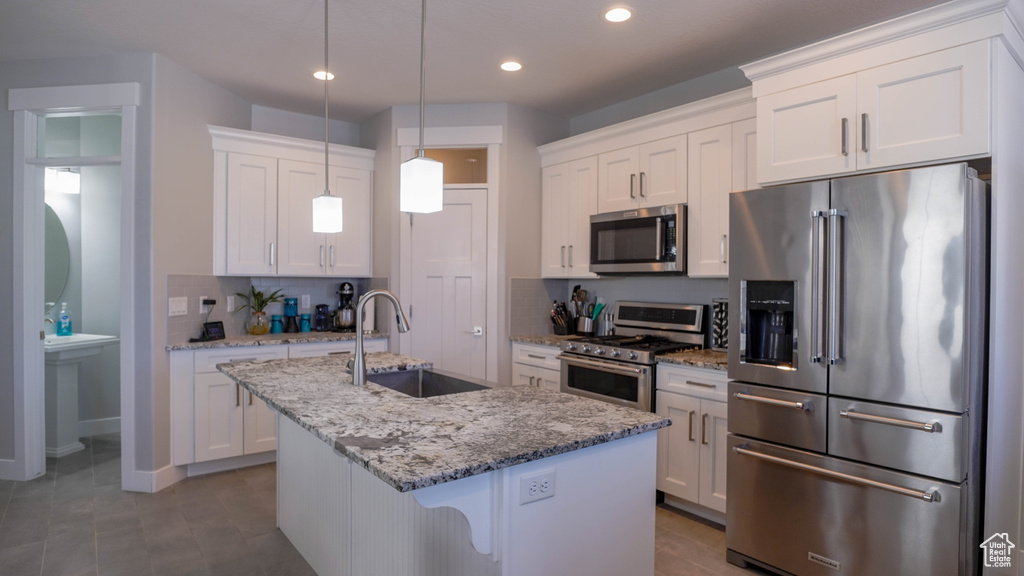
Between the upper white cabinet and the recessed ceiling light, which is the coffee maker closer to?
the upper white cabinet

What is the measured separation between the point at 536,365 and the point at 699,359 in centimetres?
129

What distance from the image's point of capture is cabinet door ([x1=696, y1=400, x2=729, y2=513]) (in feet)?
9.80

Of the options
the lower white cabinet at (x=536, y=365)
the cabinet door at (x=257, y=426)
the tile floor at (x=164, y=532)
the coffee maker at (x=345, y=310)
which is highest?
the coffee maker at (x=345, y=310)

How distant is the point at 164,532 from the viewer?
9.75ft

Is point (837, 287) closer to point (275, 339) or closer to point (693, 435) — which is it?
point (693, 435)

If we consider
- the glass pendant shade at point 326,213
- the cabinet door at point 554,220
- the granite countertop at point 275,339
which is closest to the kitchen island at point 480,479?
the glass pendant shade at point 326,213

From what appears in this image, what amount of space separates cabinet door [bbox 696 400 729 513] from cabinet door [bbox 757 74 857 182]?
3.92 feet

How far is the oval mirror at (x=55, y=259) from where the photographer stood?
15.0 feet

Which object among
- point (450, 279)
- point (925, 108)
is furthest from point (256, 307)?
point (925, 108)

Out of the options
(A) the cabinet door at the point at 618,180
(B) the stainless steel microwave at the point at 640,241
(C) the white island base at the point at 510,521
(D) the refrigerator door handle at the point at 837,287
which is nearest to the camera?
(C) the white island base at the point at 510,521

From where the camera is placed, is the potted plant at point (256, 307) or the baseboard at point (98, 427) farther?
the baseboard at point (98, 427)

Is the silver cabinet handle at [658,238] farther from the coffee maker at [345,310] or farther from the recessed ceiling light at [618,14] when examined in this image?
the coffee maker at [345,310]

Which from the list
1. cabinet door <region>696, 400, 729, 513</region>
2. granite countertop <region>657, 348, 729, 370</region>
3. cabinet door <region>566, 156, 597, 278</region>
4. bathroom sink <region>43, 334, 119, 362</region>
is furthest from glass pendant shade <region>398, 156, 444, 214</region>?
bathroom sink <region>43, 334, 119, 362</region>

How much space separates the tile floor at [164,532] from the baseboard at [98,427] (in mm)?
912
